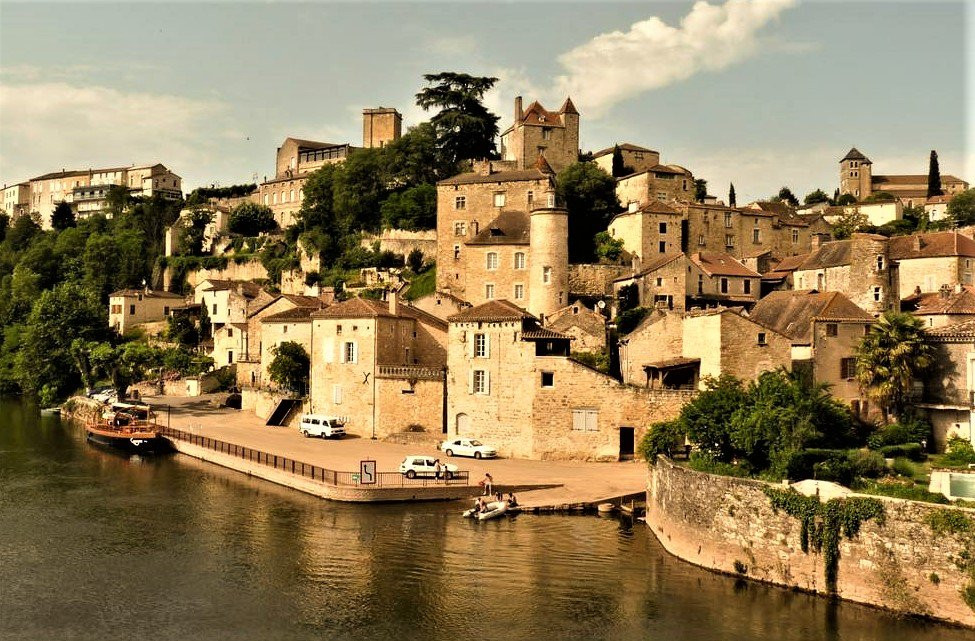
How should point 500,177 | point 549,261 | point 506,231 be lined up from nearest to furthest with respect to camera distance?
1. point 549,261
2. point 506,231
3. point 500,177

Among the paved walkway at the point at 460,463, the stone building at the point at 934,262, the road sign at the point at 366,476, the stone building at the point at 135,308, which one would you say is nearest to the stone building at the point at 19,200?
the stone building at the point at 135,308

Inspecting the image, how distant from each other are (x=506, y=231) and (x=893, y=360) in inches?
1191

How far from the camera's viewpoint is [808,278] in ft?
172

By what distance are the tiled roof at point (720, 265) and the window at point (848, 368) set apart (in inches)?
635

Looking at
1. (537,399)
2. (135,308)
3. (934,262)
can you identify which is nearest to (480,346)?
(537,399)

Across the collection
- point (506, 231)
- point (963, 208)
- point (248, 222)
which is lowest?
point (506, 231)

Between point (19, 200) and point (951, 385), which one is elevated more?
point (19, 200)

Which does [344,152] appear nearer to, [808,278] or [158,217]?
[158,217]

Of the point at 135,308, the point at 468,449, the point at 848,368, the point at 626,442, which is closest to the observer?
the point at 848,368

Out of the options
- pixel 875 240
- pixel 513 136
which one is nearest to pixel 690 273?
pixel 875 240

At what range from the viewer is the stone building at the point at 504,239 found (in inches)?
2215

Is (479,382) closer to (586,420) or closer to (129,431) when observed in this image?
(586,420)

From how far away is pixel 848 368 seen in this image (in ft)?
129

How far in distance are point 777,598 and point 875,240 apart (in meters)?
27.9
